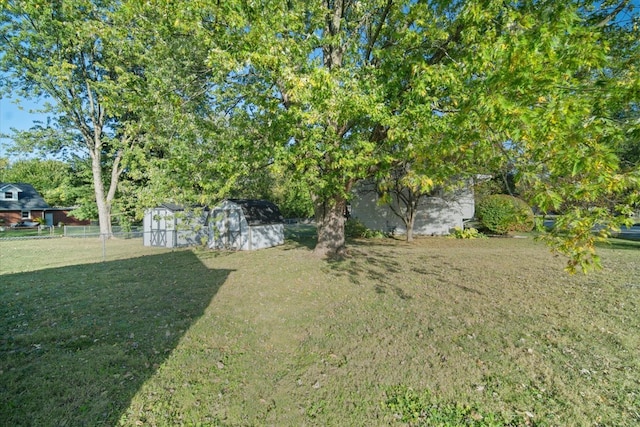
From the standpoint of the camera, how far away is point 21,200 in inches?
1313

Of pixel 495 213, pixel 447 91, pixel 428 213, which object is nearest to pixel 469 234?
pixel 495 213

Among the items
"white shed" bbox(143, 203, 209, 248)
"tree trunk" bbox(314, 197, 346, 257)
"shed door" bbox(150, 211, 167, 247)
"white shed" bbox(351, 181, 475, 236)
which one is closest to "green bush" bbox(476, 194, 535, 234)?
"white shed" bbox(351, 181, 475, 236)

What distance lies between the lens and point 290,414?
9.64 ft

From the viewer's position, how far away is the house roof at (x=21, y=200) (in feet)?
105

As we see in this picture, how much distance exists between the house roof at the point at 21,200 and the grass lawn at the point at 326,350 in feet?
113

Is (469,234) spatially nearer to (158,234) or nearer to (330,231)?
(330,231)

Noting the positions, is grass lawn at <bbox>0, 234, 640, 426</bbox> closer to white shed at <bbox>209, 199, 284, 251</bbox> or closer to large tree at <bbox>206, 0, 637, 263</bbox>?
large tree at <bbox>206, 0, 637, 263</bbox>

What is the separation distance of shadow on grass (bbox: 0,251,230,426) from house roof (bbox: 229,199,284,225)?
604 centimetres

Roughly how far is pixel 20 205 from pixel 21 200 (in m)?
0.88

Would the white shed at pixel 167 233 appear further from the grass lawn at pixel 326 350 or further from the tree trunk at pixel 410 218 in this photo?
the tree trunk at pixel 410 218

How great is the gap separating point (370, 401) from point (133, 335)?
376cm

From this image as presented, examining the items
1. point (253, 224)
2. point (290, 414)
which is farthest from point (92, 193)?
point (290, 414)

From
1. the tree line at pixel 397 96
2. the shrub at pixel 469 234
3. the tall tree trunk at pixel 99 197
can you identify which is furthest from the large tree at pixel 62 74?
the shrub at pixel 469 234

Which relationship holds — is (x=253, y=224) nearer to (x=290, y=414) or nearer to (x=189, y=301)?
(x=189, y=301)
